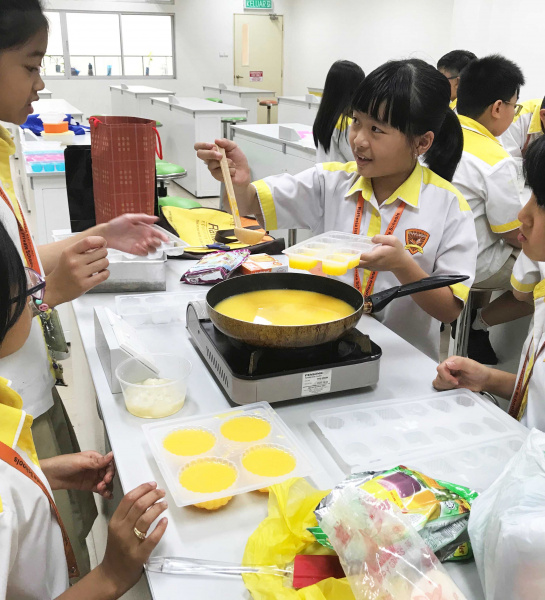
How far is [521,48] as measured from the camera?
16.3ft

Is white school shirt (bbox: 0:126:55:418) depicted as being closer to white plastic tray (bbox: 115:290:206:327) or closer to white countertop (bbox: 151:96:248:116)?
white plastic tray (bbox: 115:290:206:327)

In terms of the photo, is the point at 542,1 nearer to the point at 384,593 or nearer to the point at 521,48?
the point at 521,48

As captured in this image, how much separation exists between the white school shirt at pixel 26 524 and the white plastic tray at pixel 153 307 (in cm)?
56

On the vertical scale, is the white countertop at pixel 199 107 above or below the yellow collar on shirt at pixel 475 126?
below

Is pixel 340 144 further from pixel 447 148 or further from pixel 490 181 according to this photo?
pixel 447 148

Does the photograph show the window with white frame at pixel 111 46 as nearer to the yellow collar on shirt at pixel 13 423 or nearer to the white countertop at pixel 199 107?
the white countertop at pixel 199 107

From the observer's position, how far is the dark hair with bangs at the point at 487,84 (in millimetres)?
2707

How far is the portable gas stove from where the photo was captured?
3.38ft

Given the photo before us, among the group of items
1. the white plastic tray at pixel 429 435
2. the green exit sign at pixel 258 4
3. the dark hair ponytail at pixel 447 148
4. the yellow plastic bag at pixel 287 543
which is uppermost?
the green exit sign at pixel 258 4

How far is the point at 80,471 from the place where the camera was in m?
1.06

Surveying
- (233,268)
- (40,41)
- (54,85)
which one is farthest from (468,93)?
(54,85)

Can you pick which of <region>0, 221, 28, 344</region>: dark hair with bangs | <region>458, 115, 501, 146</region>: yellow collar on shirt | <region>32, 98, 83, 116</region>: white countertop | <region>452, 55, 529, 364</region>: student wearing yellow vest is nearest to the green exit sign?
<region>32, 98, 83, 116</region>: white countertop

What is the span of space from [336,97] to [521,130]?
1.58 m

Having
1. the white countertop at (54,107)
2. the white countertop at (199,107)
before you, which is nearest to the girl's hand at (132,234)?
the white countertop at (54,107)
